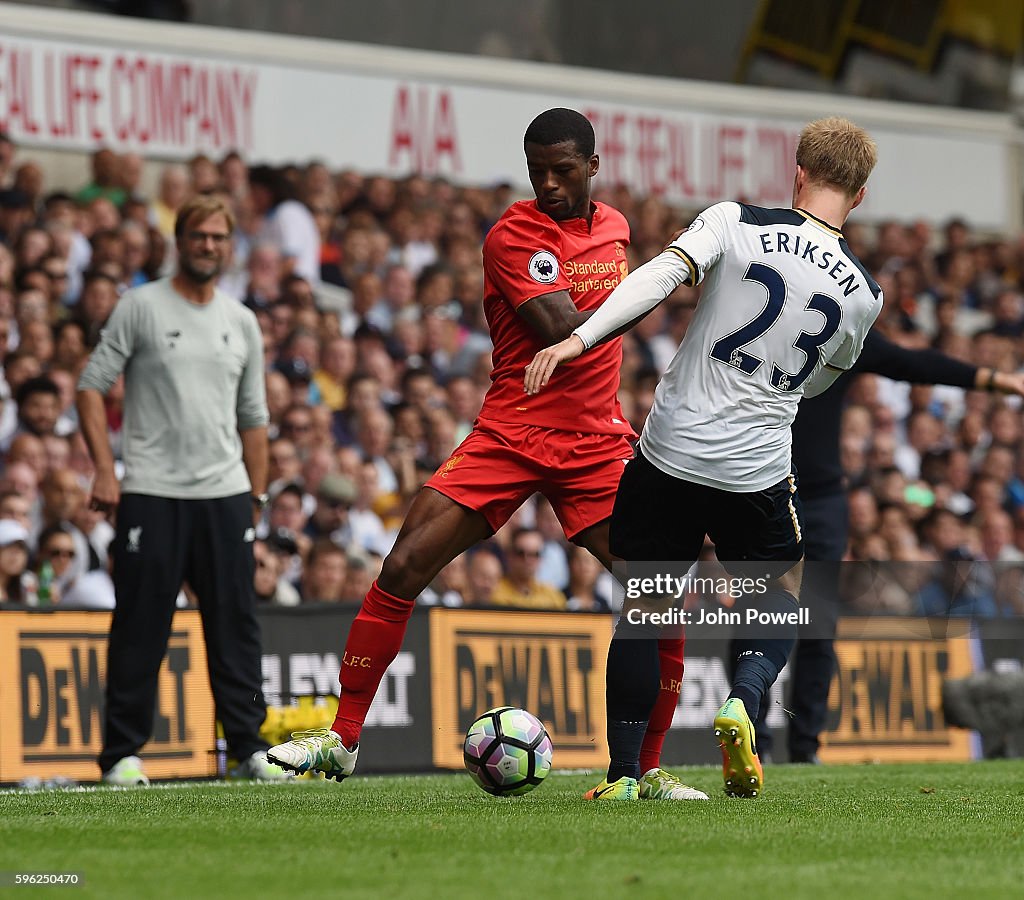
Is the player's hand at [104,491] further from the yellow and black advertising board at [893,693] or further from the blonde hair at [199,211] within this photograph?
the yellow and black advertising board at [893,693]

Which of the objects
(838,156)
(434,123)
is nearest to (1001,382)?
(838,156)

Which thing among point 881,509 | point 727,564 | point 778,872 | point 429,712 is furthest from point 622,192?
point 778,872

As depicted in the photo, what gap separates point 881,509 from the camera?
1432 centimetres

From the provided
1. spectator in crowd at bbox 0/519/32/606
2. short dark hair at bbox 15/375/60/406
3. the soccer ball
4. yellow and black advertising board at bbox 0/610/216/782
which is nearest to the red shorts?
the soccer ball

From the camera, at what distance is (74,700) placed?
906cm

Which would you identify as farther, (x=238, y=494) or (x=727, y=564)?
(x=238, y=494)

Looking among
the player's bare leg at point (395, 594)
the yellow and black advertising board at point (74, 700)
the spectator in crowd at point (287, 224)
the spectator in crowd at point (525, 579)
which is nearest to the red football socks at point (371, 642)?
the player's bare leg at point (395, 594)

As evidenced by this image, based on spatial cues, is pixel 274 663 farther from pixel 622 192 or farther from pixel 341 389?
pixel 622 192

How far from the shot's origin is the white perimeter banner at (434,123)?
16.2 meters

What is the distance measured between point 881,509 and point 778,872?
10.2 metres

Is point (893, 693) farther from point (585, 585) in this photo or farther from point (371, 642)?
point (371, 642)

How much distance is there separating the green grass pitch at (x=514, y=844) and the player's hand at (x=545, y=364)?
4.38ft

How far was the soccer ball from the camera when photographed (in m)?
6.41

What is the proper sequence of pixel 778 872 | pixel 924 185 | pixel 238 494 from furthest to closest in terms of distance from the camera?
pixel 924 185 < pixel 238 494 < pixel 778 872
